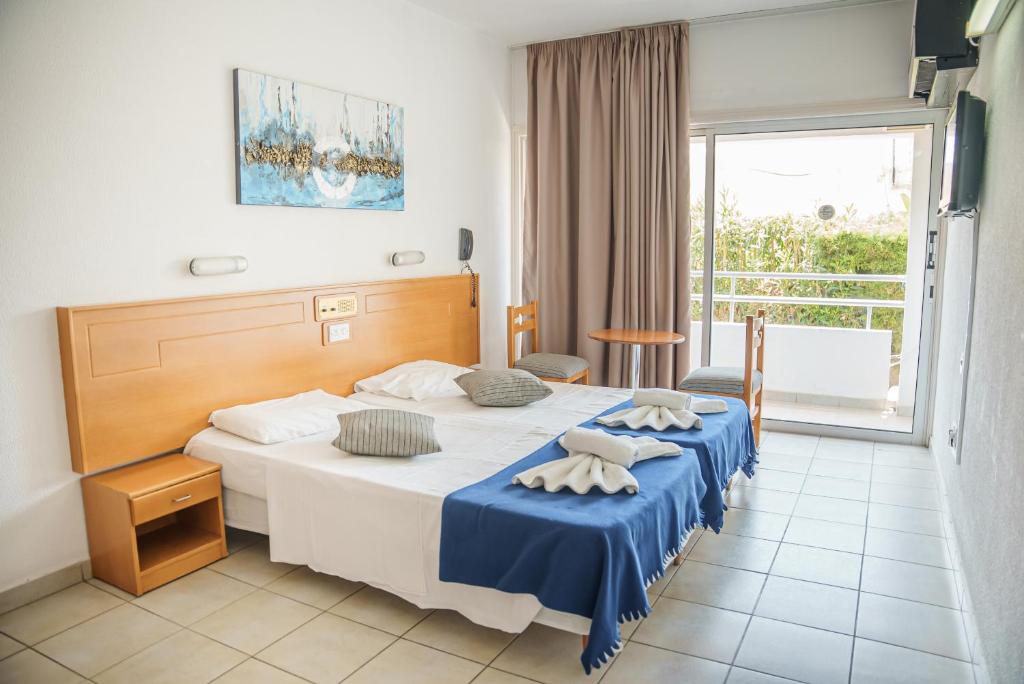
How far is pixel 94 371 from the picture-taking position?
274 centimetres

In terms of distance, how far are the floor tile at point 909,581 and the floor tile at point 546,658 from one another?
121cm

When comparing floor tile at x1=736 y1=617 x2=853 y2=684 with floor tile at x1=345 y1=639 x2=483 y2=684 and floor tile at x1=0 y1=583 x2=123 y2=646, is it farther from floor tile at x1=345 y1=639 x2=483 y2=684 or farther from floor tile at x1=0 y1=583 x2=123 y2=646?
floor tile at x1=0 y1=583 x2=123 y2=646

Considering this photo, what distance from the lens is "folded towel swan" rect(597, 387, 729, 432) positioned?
310 centimetres

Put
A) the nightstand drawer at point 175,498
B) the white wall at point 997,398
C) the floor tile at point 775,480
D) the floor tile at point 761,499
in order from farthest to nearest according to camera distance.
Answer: the floor tile at point 775,480 < the floor tile at point 761,499 < the nightstand drawer at point 175,498 < the white wall at point 997,398

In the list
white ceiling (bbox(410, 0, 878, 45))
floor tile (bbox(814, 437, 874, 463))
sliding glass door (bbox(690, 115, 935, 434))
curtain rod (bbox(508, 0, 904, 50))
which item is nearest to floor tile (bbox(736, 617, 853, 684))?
floor tile (bbox(814, 437, 874, 463))

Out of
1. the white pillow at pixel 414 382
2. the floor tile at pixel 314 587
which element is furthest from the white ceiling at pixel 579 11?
the floor tile at pixel 314 587

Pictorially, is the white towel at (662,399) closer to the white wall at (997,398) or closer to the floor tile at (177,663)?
the white wall at (997,398)

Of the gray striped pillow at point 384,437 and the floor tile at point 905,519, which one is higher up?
the gray striped pillow at point 384,437

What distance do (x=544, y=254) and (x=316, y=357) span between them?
212cm

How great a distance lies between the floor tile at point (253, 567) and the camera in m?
2.84

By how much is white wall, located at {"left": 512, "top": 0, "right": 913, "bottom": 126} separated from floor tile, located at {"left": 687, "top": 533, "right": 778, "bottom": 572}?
9.22 feet

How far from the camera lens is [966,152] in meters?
2.74

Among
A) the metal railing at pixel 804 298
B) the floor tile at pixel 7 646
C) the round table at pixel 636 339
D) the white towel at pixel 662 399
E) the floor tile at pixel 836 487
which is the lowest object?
the floor tile at pixel 7 646

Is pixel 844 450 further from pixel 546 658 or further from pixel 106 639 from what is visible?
pixel 106 639
